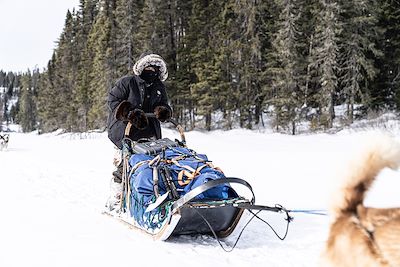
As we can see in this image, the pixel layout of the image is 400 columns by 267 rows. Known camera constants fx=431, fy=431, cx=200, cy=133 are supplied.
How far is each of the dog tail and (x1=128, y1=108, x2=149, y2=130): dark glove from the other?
3285mm

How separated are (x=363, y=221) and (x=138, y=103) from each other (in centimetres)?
375

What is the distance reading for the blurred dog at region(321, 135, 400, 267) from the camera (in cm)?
174

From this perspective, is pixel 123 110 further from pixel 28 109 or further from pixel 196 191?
pixel 28 109

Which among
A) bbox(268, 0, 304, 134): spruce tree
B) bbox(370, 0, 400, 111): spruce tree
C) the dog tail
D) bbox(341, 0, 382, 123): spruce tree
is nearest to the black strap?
the dog tail

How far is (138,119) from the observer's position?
503cm

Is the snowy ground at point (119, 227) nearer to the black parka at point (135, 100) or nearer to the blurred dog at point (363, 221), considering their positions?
the blurred dog at point (363, 221)

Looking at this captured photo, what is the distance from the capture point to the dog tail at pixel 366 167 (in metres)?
1.88

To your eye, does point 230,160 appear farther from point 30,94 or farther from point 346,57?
point 30,94

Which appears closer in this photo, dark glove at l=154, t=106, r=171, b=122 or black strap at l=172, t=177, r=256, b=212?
black strap at l=172, t=177, r=256, b=212

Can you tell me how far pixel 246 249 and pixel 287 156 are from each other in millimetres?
7817

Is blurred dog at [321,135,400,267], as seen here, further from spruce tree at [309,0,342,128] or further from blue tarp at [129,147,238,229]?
spruce tree at [309,0,342,128]

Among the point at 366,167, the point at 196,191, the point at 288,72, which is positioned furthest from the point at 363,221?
the point at 288,72

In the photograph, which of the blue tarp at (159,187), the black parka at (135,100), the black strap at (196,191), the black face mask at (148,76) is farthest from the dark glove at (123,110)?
the black strap at (196,191)

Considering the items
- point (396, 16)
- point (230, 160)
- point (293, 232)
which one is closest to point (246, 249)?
point (293, 232)
